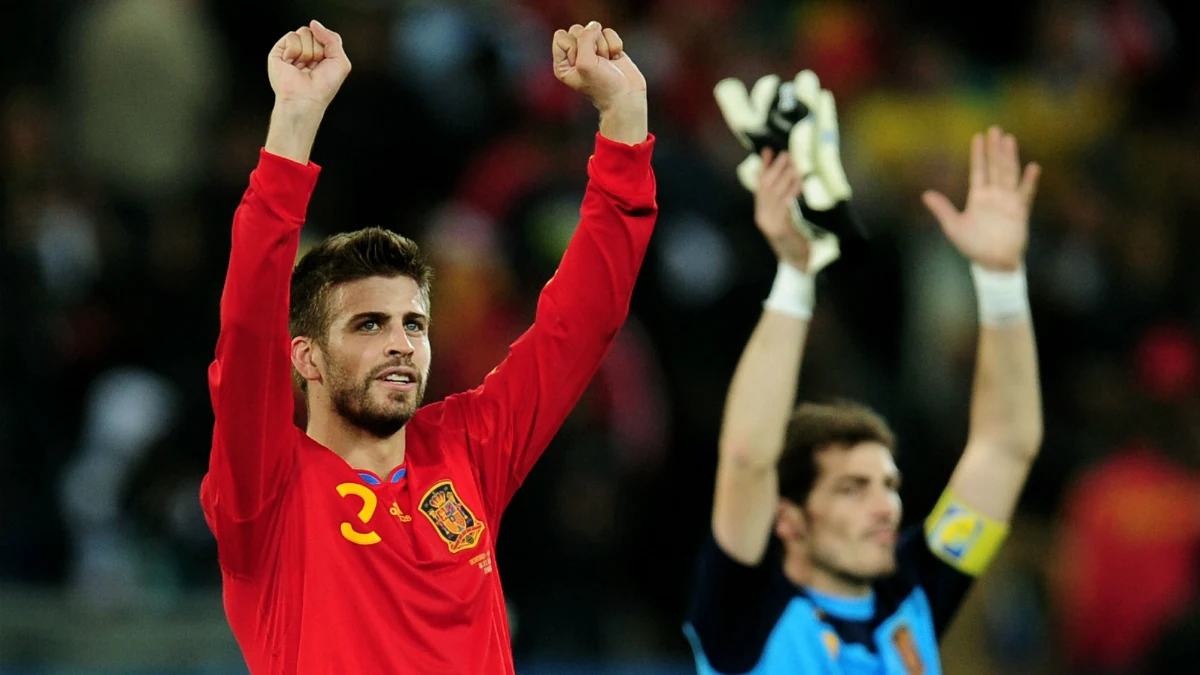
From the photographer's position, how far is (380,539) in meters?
4.00

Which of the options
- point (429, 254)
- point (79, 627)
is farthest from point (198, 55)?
point (79, 627)

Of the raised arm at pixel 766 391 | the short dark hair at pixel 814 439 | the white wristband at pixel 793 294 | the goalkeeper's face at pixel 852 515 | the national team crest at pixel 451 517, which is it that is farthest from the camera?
the short dark hair at pixel 814 439

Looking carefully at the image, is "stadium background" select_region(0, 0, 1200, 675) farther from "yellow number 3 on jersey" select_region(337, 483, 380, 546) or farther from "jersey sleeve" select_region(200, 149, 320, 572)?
"jersey sleeve" select_region(200, 149, 320, 572)

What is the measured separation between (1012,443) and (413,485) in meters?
2.08

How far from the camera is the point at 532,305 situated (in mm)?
8766

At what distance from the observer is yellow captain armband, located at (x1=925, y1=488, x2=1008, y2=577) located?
18.0 feet

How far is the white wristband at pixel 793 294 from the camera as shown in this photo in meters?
5.16

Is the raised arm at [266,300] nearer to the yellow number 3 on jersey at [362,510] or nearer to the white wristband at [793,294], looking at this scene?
the yellow number 3 on jersey at [362,510]

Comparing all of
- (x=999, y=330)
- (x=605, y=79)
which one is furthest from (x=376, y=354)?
(x=999, y=330)

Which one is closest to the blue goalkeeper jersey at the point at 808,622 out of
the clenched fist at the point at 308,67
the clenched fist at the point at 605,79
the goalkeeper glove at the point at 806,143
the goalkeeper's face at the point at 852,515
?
the goalkeeper's face at the point at 852,515

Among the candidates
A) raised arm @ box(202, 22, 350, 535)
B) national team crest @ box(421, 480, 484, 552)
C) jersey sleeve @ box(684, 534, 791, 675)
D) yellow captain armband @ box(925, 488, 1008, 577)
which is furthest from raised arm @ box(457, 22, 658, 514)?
yellow captain armband @ box(925, 488, 1008, 577)

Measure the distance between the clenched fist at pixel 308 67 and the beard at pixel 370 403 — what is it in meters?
0.59

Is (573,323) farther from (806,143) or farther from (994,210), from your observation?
(994,210)

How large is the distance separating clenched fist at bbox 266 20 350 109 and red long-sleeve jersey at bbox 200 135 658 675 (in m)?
0.16
